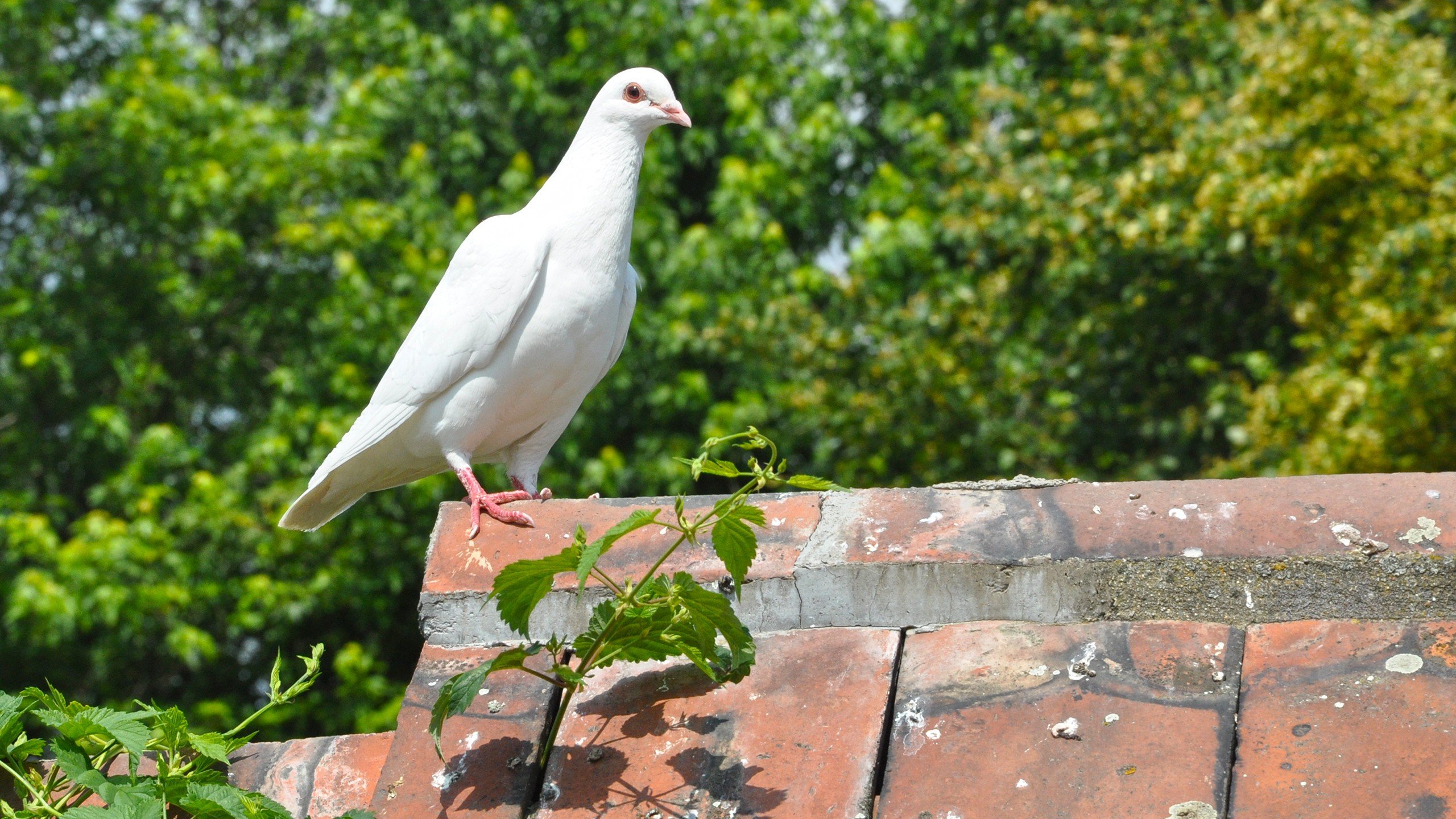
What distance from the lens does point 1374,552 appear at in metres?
1.75

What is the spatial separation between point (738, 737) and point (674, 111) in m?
1.81

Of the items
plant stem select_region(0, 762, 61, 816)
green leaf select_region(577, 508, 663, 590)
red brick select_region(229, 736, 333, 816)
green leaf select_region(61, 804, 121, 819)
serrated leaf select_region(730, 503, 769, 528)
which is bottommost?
red brick select_region(229, 736, 333, 816)

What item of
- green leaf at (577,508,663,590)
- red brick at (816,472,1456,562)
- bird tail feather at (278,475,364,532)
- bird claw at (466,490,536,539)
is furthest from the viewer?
bird tail feather at (278,475,364,532)

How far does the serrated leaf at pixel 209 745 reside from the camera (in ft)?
5.43

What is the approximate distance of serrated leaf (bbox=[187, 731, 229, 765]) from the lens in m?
1.66

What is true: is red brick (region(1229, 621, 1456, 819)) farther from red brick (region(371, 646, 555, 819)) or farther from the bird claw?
the bird claw

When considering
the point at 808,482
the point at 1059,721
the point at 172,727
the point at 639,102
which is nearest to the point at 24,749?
the point at 172,727

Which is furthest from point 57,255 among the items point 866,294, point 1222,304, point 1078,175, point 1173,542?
point 1173,542

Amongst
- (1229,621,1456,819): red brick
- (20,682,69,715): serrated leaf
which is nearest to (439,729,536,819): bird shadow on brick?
(20,682,69,715): serrated leaf

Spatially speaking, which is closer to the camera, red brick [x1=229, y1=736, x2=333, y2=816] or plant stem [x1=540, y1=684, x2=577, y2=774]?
plant stem [x1=540, y1=684, x2=577, y2=774]

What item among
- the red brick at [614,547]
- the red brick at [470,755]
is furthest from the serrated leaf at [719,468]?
the red brick at [470,755]

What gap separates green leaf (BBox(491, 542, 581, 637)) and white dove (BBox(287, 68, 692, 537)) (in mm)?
1015

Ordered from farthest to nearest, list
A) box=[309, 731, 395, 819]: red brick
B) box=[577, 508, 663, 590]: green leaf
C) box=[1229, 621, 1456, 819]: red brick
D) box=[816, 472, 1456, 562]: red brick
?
box=[309, 731, 395, 819]: red brick → box=[816, 472, 1456, 562]: red brick → box=[577, 508, 663, 590]: green leaf → box=[1229, 621, 1456, 819]: red brick

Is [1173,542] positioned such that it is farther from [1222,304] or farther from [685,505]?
[1222,304]
